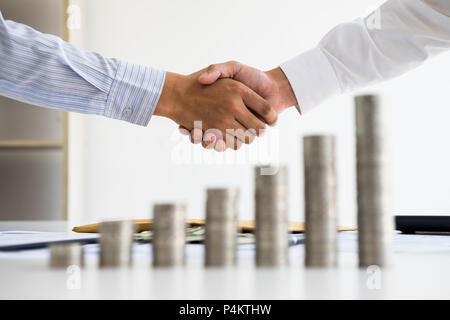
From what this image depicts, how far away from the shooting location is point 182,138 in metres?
2.89

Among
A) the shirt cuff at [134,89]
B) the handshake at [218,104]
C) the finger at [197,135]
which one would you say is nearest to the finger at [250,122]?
the handshake at [218,104]

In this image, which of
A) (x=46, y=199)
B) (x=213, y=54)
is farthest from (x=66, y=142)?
(x=213, y=54)

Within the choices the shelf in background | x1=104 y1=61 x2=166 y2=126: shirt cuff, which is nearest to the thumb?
x1=104 y1=61 x2=166 y2=126: shirt cuff

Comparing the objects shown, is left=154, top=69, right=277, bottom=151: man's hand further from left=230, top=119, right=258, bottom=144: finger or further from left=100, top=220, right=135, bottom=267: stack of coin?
left=100, top=220, right=135, bottom=267: stack of coin

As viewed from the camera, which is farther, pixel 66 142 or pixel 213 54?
pixel 213 54

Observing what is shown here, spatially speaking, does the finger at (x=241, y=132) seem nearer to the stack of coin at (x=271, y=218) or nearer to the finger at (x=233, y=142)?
the finger at (x=233, y=142)

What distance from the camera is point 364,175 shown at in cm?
49

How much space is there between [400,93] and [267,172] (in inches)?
93.5

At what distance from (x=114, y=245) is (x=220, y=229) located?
10 centimetres

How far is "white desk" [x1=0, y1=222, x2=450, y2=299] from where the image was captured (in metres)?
0.38

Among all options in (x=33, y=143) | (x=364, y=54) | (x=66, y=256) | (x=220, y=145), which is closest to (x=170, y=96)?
(x=220, y=145)

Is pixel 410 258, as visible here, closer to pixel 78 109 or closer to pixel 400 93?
pixel 78 109

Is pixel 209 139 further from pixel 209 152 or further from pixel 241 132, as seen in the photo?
pixel 209 152
